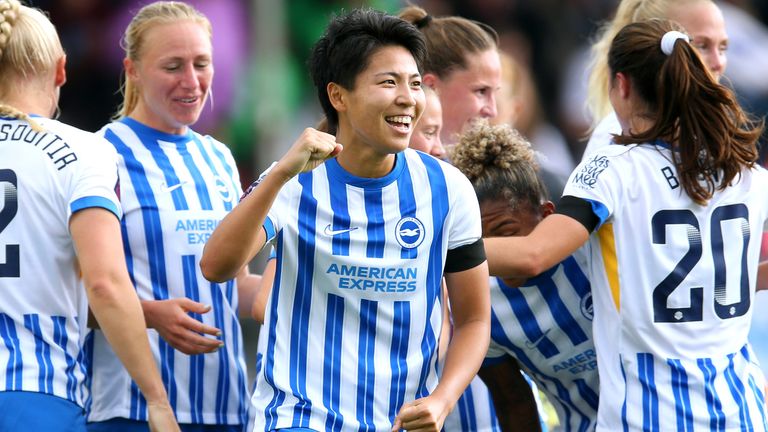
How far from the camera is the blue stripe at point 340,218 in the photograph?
3.34 m

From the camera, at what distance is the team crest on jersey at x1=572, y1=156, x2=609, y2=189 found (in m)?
3.59

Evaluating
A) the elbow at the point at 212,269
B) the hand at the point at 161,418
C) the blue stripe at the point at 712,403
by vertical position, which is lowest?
the hand at the point at 161,418

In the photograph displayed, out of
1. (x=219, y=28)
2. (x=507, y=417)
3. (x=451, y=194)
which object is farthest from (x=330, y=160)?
(x=219, y=28)

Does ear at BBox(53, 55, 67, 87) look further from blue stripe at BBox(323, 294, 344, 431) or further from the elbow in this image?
blue stripe at BBox(323, 294, 344, 431)

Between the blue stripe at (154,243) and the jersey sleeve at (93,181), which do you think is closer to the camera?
the jersey sleeve at (93,181)

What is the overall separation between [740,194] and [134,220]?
2.08 metres

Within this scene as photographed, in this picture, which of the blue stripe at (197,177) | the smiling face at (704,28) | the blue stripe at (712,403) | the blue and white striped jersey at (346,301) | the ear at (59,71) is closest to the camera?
the blue and white striped jersey at (346,301)

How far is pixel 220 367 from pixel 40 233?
984 millimetres

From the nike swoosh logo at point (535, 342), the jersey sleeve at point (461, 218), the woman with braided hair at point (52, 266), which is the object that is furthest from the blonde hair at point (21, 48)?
the nike swoosh logo at point (535, 342)

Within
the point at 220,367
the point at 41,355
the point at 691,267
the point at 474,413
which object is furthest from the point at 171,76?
the point at 691,267

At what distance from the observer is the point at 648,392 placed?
3535 millimetres

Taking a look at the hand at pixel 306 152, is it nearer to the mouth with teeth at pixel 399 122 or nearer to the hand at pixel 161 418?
the mouth with teeth at pixel 399 122

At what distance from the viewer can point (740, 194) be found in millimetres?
3678

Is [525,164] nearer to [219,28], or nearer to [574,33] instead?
[219,28]
